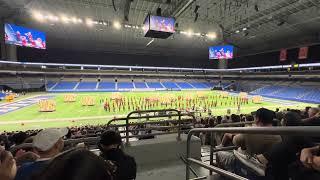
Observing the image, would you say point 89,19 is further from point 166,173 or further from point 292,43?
point 292,43

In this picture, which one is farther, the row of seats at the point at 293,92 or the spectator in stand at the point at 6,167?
the row of seats at the point at 293,92

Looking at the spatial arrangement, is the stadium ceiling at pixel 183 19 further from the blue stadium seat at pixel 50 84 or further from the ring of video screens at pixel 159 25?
the blue stadium seat at pixel 50 84

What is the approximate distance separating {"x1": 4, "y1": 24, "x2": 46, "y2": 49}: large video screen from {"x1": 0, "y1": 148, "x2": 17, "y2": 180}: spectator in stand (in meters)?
35.8

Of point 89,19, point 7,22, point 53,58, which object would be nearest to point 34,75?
point 53,58

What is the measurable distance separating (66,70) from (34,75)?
724 cm

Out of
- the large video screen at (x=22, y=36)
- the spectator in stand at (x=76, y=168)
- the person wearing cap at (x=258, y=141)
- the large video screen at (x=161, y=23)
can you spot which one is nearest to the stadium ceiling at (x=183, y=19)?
the large video screen at (x=22, y=36)

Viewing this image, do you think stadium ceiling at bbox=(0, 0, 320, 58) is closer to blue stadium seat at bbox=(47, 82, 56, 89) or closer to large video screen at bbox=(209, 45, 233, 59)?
large video screen at bbox=(209, 45, 233, 59)

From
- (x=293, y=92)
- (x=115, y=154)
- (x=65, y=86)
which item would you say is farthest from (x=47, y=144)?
(x=65, y=86)

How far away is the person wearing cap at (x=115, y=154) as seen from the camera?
2924mm

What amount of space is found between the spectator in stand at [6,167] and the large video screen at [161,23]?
17.4 meters

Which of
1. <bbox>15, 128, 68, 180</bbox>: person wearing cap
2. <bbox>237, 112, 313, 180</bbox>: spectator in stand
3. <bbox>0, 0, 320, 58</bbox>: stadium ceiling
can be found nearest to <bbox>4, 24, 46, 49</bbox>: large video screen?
<bbox>0, 0, 320, 58</bbox>: stadium ceiling

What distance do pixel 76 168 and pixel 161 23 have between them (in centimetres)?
1870

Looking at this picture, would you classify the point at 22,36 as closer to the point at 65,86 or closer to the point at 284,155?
the point at 65,86

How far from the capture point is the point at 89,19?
2895 centimetres
